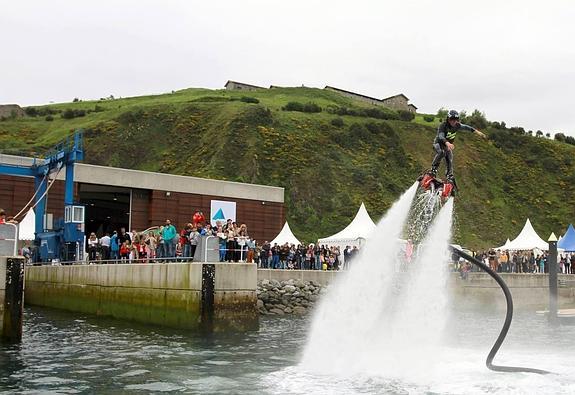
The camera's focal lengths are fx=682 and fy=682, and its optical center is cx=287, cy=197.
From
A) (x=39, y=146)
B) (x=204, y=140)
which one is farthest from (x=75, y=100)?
(x=204, y=140)

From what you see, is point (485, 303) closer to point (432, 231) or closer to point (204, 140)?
point (432, 231)

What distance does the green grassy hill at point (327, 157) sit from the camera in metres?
84.4

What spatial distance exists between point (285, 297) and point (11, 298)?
18.6 m

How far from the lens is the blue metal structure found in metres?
37.1

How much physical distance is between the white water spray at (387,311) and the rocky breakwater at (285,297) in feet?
63.2

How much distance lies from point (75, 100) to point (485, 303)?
467ft

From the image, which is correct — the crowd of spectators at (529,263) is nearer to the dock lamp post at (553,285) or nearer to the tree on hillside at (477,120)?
the dock lamp post at (553,285)

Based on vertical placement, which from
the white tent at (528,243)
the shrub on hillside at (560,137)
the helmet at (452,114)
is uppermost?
the shrub on hillside at (560,137)

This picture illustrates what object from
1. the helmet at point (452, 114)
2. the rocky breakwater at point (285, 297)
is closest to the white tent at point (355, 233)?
the rocky breakwater at point (285, 297)

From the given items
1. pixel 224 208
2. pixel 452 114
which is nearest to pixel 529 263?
pixel 224 208

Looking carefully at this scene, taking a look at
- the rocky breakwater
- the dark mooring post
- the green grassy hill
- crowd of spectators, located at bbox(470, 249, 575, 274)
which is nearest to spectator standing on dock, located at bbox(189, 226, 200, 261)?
the dark mooring post

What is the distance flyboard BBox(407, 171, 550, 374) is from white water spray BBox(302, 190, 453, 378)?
302 mm

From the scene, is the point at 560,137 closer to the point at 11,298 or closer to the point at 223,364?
the point at 11,298

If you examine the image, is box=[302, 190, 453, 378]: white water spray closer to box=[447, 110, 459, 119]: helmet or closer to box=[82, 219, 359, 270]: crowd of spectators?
box=[447, 110, 459, 119]: helmet
